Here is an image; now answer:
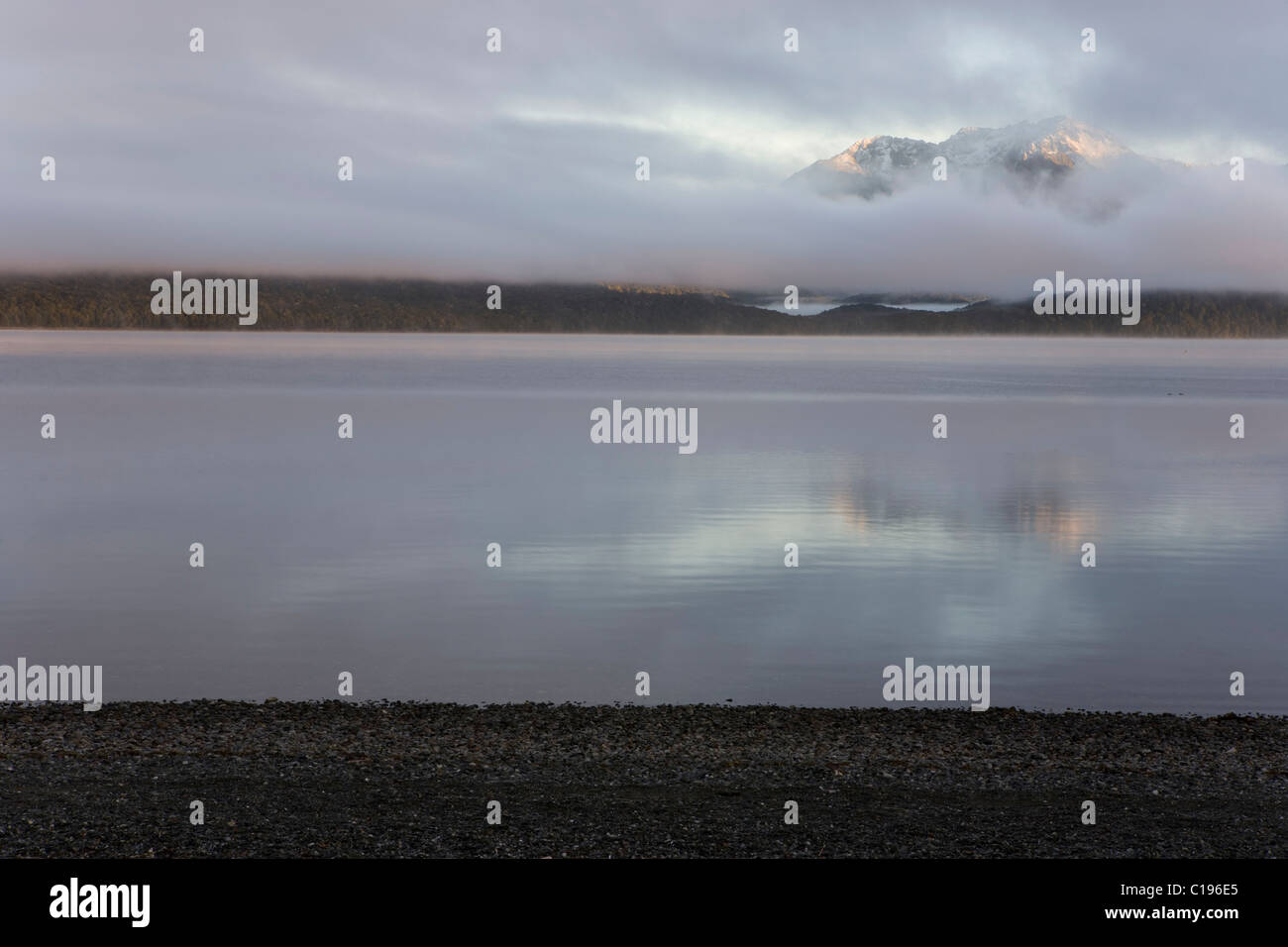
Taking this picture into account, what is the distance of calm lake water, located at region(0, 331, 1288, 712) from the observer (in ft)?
56.0

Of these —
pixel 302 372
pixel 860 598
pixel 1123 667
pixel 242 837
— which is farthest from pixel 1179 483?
pixel 302 372

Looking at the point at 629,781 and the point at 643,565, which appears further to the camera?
the point at 643,565

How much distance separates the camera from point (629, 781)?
1084 centimetres

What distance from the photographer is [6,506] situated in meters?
35.2

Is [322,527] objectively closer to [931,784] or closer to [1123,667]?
[1123,667]

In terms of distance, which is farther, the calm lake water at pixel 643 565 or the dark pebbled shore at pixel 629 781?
the calm lake water at pixel 643 565

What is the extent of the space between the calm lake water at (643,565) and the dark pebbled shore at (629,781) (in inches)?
90.1

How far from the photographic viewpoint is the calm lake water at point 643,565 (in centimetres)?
1706

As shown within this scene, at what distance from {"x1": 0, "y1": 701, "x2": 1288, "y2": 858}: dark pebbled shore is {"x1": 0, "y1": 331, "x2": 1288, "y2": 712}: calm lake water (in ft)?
7.51

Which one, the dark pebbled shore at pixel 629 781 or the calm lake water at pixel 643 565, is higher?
the calm lake water at pixel 643 565

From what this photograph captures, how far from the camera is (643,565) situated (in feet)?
84.1

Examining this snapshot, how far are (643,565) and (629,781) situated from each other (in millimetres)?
14824

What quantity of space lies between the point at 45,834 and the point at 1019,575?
19.4m

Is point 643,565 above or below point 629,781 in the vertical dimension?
above
